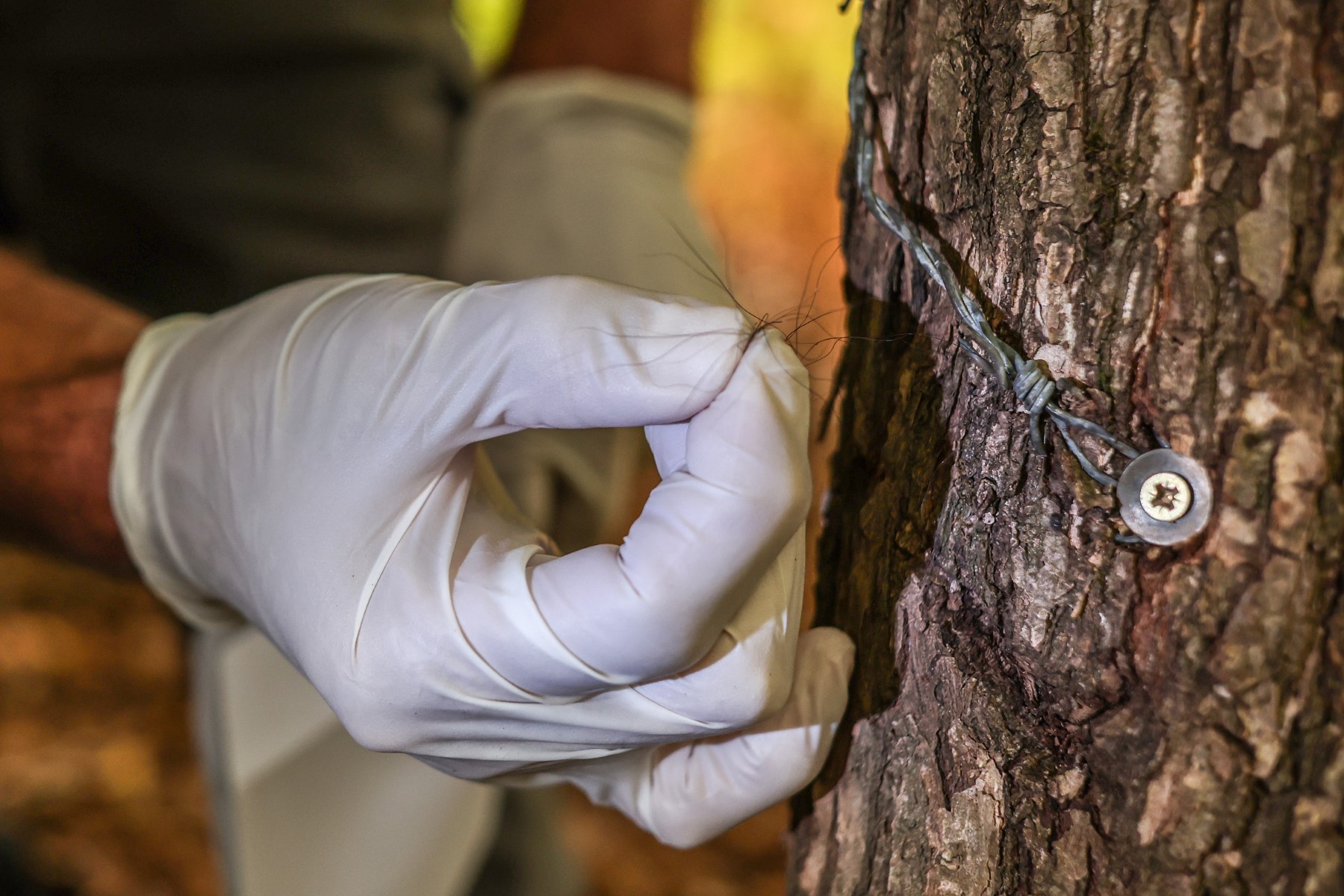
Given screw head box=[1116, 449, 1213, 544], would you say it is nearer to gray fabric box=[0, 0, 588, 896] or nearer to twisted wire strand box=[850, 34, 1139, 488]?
twisted wire strand box=[850, 34, 1139, 488]

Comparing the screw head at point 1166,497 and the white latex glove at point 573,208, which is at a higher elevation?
the white latex glove at point 573,208

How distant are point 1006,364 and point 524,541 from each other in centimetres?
35

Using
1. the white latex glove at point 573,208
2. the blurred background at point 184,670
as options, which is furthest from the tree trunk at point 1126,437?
the blurred background at point 184,670

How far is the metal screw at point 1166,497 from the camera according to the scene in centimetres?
45

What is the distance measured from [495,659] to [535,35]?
1413mm

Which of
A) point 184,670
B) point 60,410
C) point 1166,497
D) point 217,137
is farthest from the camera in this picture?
point 184,670

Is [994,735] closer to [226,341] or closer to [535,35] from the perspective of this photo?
[226,341]

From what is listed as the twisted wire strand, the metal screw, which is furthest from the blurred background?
the metal screw

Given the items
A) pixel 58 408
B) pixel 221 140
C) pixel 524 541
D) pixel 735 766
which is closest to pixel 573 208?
pixel 221 140

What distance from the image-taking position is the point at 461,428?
1.85 feet

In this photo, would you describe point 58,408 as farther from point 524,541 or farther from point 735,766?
point 735,766

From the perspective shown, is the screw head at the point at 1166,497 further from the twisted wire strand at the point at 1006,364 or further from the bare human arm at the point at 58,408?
the bare human arm at the point at 58,408

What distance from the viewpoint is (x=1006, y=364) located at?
0.49 m

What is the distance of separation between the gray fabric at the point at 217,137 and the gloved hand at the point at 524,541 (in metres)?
0.87
